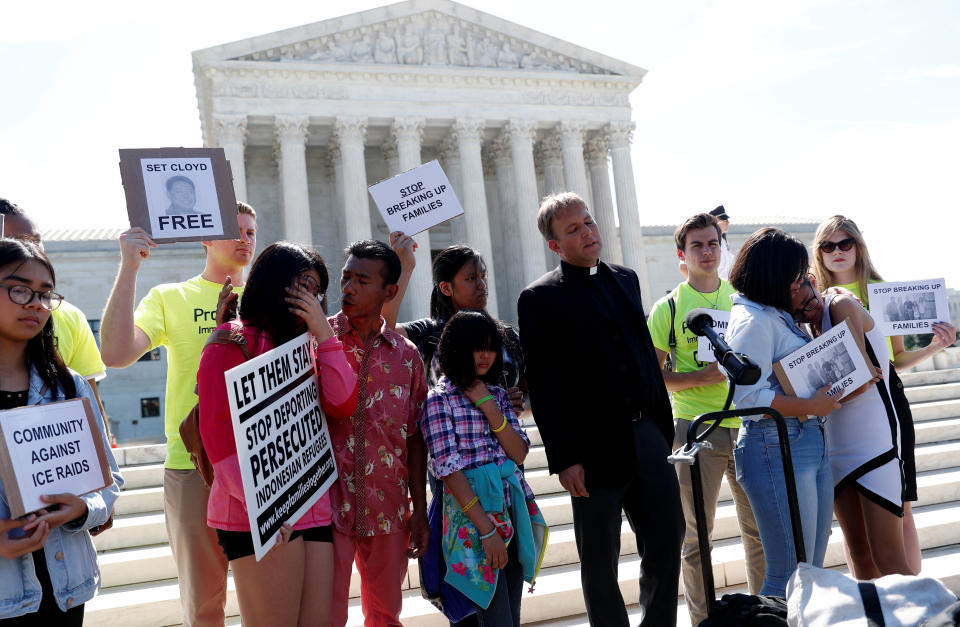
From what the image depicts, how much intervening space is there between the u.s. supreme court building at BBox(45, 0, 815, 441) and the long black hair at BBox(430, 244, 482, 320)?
80.2 ft

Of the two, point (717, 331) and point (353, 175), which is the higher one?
point (353, 175)

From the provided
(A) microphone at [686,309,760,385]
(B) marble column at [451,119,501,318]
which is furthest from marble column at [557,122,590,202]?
(A) microphone at [686,309,760,385]

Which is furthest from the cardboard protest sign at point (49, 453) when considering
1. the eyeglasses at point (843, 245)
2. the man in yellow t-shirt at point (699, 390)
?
the eyeglasses at point (843, 245)

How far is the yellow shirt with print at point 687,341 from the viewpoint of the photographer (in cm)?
516

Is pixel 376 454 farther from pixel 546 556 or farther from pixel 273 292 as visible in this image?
pixel 546 556

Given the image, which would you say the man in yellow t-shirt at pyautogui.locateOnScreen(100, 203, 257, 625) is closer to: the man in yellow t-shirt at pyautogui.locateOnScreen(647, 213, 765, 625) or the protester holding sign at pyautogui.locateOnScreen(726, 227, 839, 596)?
the protester holding sign at pyautogui.locateOnScreen(726, 227, 839, 596)

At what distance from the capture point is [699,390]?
520 cm

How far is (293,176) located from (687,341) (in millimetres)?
25812

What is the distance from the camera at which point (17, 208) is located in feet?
14.5

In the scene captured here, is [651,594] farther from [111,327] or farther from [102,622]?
[102,622]

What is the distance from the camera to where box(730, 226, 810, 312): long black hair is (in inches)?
151

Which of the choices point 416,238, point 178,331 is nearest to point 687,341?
point 178,331

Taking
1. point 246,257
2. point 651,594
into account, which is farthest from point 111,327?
point 651,594

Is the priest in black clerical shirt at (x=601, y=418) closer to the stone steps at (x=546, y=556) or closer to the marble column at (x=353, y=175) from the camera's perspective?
the stone steps at (x=546, y=556)
